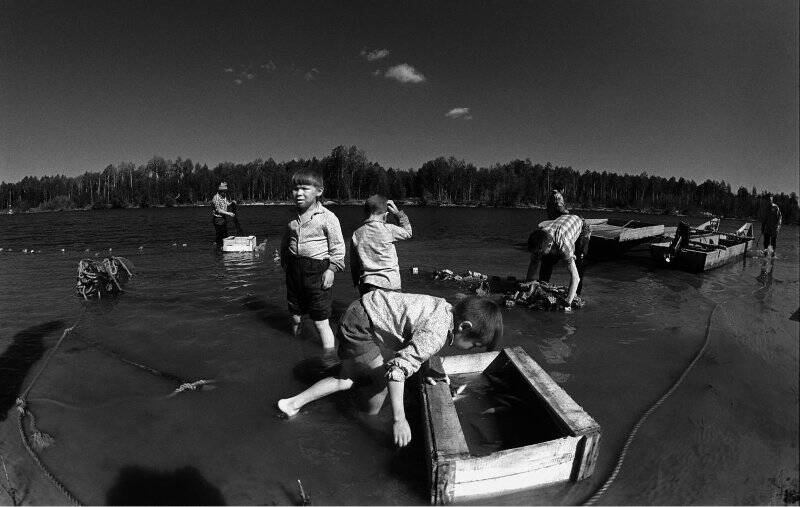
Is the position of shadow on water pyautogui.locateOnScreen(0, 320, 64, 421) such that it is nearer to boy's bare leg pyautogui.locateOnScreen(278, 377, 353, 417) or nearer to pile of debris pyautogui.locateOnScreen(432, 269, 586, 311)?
boy's bare leg pyautogui.locateOnScreen(278, 377, 353, 417)

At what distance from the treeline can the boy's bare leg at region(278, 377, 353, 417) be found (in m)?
108

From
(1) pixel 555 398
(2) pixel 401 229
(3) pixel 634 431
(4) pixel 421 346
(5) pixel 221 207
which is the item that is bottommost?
(3) pixel 634 431

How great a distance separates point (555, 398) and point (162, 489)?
10.7 ft

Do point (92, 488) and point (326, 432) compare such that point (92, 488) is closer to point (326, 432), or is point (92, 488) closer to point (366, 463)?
point (326, 432)

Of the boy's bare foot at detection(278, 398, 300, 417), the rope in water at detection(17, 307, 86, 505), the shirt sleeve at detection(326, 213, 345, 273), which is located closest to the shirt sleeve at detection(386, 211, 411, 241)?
the shirt sleeve at detection(326, 213, 345, 273)

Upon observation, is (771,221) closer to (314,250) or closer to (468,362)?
(468,362)

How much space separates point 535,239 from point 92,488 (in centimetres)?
718

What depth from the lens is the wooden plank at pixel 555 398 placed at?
9.36ft

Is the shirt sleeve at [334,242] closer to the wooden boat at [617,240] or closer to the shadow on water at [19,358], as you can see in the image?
the shadow on water at [19,358]

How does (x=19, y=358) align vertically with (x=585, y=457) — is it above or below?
below

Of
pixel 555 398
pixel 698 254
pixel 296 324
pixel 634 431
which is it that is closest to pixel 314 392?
pixel 555 398

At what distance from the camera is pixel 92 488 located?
278cm

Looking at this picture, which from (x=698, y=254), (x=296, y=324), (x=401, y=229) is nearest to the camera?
(x=401, y=229)

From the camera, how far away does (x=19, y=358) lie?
490 centimetres
